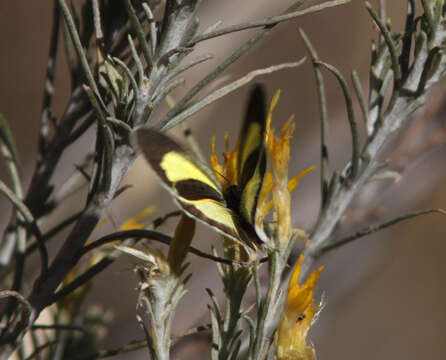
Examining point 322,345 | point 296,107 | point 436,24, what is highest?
point 436,24

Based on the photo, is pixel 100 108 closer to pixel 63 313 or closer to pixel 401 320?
pixel 63 313

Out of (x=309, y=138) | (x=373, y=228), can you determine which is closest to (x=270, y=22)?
(x=373, y=228)

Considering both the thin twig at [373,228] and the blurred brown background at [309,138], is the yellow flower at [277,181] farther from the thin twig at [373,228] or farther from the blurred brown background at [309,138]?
the blurred brown background at [309,138]

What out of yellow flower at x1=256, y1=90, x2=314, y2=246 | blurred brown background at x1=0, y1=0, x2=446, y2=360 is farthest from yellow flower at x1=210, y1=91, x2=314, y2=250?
blurred brown background at x1=0, y1=0, x2=446, y2=360

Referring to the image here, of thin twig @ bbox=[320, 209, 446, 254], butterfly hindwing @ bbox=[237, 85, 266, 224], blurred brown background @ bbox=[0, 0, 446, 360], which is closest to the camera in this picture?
butterfly hindwing @ bbox=[237, 85, 266, 224]

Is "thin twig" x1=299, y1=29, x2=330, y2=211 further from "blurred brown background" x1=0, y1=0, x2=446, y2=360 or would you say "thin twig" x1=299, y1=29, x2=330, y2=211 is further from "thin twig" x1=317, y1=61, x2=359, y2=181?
"blurred brown background" x1=0, y1=0, x2=446, y2=360

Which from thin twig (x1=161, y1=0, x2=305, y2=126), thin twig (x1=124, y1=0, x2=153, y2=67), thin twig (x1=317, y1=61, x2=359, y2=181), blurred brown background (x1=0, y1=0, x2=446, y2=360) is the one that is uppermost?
thin twig (x1=124, y1=0, x2=153, y2=67)

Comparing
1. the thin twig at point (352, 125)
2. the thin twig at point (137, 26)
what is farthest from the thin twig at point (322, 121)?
the thin twig at point (137, 26)

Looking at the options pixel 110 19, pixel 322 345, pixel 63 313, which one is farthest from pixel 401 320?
pixel 110 19

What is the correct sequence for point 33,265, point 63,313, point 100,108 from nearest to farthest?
1. point 100,108
2. point 63,313
3. point 33,265
